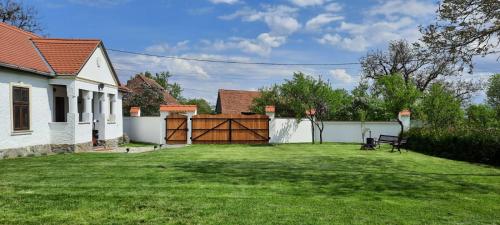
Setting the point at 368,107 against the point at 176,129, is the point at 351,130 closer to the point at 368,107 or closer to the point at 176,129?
the point at 368,107

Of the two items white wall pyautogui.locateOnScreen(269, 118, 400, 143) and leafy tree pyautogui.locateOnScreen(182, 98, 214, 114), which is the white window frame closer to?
white wall pyautogui.locateOnScreen(269, 118, 400, 143)

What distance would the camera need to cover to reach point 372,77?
44.5m

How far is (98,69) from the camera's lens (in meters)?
21.0

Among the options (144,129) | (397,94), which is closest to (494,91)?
(397,94)

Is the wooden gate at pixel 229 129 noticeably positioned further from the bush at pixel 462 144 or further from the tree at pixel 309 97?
the bush at pixel 462 144

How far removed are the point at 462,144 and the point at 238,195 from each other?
1532 cm

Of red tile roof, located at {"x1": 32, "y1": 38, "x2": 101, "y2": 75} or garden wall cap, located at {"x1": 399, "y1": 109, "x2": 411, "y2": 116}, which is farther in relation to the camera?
garden wall cap, located at {"x1": 399, "y1": 109, "x2": 411, "y2": 116}

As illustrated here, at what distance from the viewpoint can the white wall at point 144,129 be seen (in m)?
26.7

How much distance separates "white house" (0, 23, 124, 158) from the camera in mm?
15234

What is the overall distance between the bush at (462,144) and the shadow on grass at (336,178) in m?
5.84

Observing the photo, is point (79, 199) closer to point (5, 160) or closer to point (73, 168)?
point (73, 168)

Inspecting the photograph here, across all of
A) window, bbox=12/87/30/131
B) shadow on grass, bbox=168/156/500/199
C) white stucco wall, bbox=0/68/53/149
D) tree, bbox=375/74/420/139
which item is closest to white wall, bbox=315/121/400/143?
tree, bbox=375/74/420/139

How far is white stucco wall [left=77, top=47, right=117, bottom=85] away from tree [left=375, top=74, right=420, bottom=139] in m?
16.6

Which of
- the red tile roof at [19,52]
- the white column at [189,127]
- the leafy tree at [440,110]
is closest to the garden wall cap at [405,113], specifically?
the leafy tree at [440,110]
